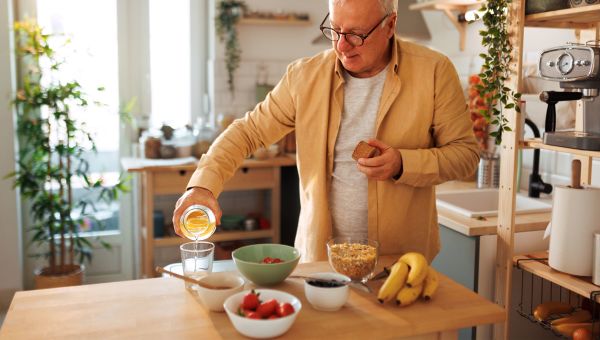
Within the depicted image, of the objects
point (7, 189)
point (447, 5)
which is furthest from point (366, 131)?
point (7, 189)

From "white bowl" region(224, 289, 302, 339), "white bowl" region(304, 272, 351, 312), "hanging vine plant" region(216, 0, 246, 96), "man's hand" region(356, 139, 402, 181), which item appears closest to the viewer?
"white bowl" region(224, 289, 302, 339)

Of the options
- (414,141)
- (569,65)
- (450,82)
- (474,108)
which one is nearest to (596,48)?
(569,65)

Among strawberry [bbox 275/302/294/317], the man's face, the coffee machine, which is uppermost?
the man's face

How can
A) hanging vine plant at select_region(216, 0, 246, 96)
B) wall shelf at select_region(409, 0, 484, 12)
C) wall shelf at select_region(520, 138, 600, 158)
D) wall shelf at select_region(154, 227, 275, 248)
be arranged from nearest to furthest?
wall shelf at select_region(520, 138, 600, 158) → wall shelf at select_region(409, 0, 484, 12) → wall shelf at select_region(154, 227, 275, 248) → hanging vine plant at select_region(216, 0, 246, 96)

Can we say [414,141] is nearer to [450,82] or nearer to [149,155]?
[450,82]

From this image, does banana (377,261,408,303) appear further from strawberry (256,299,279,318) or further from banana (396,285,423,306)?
strawberry (256,299,279,318)

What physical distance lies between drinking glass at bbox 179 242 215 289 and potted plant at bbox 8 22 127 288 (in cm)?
241

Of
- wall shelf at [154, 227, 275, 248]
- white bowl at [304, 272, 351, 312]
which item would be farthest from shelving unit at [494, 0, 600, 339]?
wall shelf at [154, 227, 275, 248]

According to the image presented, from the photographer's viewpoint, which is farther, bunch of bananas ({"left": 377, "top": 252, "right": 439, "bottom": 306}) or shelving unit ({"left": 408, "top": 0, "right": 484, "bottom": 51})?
shelving unit ({"left": 408, "top": 0, "right": 484, "bottom": 51})

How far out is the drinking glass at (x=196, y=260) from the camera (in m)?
1.59

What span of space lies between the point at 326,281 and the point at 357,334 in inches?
8.0

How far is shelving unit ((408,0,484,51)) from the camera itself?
11.1 feet

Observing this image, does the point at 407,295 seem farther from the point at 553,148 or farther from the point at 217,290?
the point at 553,148

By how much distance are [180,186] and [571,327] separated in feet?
7.89
